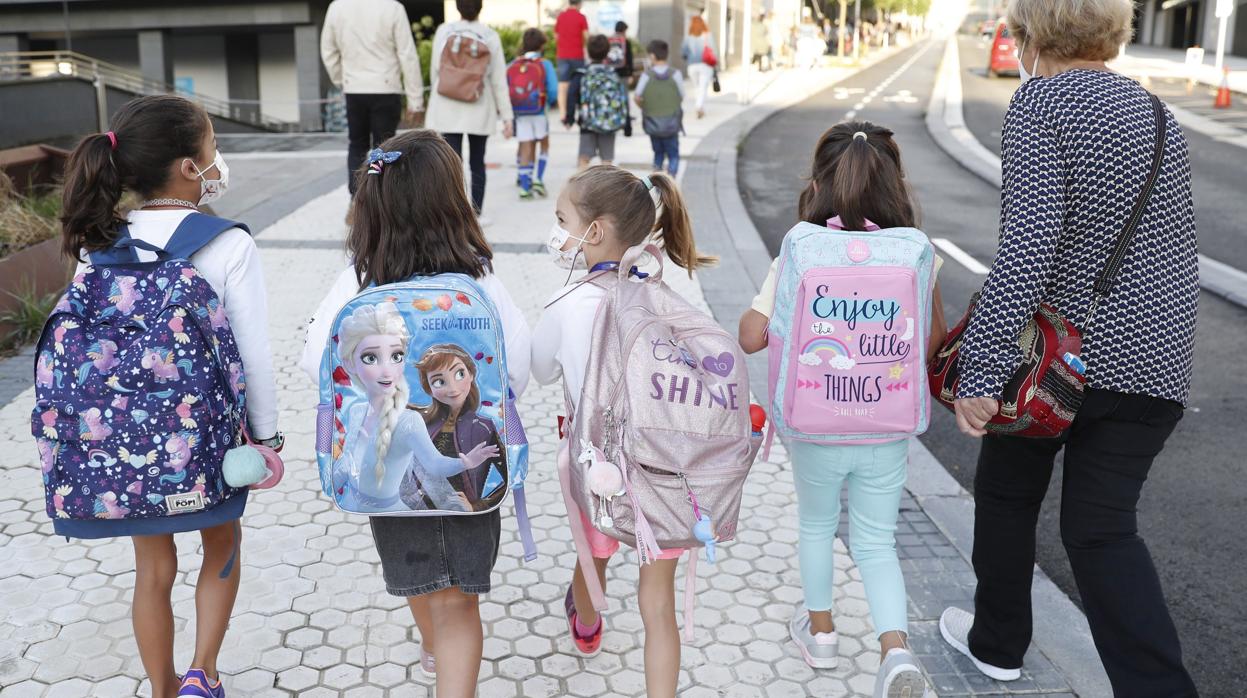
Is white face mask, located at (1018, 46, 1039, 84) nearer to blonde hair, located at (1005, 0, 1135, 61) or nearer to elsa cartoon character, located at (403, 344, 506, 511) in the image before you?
blonde hair, located at (1005, 0, 1135, 61)

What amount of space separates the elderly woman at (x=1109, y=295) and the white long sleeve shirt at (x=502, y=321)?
103cm

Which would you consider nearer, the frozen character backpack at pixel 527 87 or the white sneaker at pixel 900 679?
the white sneaker at pixel 900 679

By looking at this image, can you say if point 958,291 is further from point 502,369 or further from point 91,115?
point 91,115

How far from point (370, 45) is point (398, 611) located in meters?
5.90

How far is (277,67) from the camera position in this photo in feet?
114

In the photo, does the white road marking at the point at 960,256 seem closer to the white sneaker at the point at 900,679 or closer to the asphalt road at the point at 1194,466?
the asphalt road at the point at 1194,466

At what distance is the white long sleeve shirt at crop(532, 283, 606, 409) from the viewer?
262cm

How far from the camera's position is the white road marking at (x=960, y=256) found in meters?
8.58

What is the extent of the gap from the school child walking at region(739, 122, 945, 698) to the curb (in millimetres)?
5870

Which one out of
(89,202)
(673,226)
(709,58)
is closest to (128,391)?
(89,202)

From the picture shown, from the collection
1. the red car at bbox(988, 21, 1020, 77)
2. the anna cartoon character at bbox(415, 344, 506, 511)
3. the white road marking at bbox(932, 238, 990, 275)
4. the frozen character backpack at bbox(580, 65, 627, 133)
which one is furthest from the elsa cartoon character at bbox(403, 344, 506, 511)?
the red car at bbox(988, 21, 1020, 77)

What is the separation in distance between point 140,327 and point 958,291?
6445 mm

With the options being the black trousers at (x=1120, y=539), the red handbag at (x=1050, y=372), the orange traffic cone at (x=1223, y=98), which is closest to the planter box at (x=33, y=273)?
the red handbag at (x=1050, y=372)

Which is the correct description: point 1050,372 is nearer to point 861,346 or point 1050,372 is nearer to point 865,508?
point 861,346
